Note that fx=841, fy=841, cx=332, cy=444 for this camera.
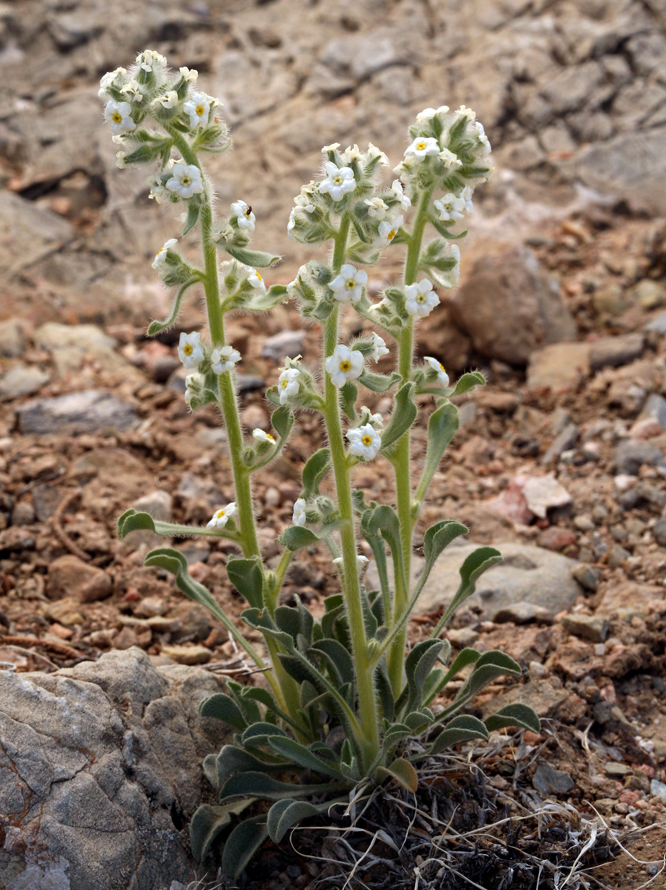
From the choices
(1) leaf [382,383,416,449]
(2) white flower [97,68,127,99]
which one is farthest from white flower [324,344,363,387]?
(2) white flower [97,68,127,99]

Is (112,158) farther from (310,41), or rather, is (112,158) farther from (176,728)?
(176,728)

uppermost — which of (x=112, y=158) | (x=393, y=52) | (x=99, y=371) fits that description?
(x=393, y=52)

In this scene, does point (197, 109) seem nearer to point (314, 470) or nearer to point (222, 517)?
point (314, 470)

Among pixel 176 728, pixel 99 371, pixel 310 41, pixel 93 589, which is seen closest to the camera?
pixel 176 728

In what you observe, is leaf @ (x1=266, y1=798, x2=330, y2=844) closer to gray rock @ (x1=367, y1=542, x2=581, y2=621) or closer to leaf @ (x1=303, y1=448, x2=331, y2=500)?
leaf @ (x1=303, y1=448, x2=331, y2=500)

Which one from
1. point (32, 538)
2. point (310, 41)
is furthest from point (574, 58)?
point (32, 538)

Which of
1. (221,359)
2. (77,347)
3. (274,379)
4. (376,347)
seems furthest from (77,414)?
(376,347)

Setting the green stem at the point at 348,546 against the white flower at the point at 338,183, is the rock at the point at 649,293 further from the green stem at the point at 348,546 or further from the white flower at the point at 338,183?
the white flower at the point at 338,183
